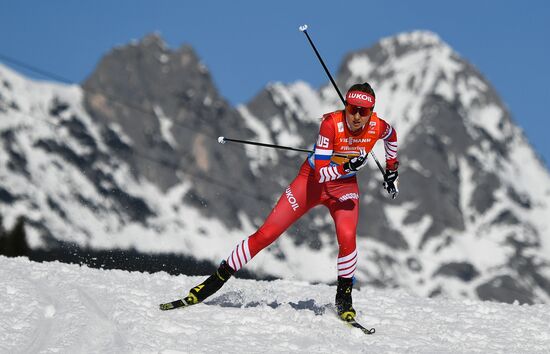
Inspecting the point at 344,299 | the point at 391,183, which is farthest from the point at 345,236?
the point at 391,183

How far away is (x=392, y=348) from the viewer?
357 inches

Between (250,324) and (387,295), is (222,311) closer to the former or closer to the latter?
(250,324)

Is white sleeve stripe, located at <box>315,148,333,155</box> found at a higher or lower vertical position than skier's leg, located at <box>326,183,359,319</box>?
higher

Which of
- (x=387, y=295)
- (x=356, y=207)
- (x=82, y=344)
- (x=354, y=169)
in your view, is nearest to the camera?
(x=82, y=344)

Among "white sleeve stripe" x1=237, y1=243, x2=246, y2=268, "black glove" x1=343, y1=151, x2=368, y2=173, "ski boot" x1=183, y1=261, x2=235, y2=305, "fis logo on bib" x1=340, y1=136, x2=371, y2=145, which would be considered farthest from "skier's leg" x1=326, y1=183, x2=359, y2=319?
"ski boot" x1=183, y1=261, x2=235, y2=305

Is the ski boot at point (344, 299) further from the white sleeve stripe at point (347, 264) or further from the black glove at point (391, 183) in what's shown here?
the black glove at point (391, 183)

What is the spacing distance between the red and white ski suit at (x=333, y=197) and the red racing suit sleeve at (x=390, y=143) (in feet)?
0.09

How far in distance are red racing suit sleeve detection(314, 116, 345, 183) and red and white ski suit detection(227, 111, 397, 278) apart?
12 mm

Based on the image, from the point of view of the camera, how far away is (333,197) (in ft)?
34.3

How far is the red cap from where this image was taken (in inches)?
393

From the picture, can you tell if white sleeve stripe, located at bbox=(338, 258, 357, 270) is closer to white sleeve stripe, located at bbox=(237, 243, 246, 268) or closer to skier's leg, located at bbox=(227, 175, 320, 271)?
skier's leg, located at bbox=(227, 175, 320, 271)

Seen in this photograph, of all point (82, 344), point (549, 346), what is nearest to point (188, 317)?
point (82, 344)

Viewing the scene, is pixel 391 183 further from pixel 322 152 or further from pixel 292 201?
pixel 292 201

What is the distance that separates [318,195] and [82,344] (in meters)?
3.62
